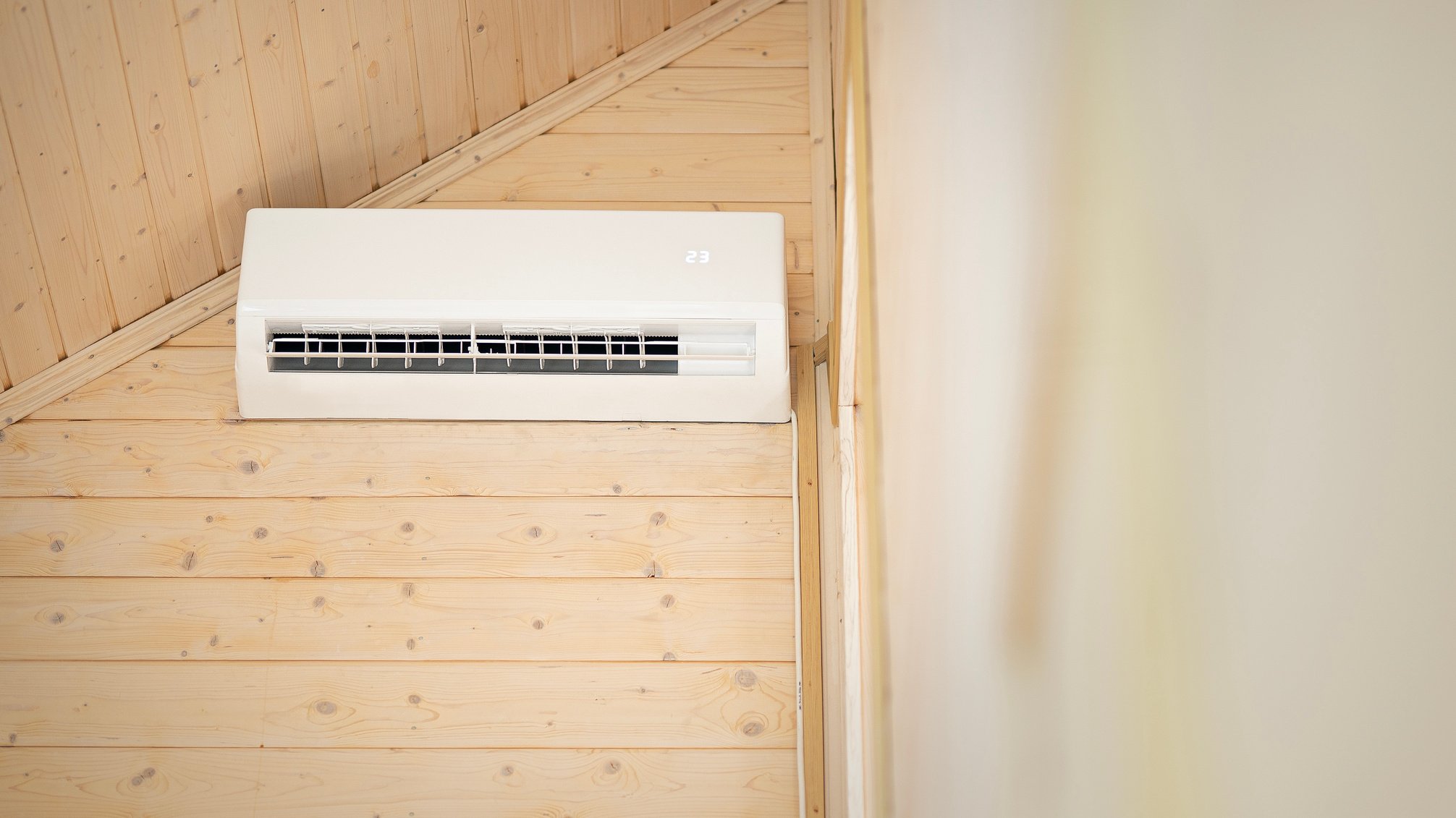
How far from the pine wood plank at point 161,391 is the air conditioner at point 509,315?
0.19 meters

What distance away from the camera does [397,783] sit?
1.64 m

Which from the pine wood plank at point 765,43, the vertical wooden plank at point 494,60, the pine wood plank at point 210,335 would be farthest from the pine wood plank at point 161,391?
the pine wood plank at point 765,43

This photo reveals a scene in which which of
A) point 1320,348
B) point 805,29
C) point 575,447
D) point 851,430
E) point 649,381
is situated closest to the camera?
point 1320,348

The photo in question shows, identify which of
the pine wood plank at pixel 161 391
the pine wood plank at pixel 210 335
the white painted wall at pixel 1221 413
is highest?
the white painted wall at pixel 1221 413

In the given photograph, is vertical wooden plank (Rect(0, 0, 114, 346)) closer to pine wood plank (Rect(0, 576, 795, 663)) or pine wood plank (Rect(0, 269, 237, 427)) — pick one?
pine wood plank (Rect(0, 269, 237, 427))

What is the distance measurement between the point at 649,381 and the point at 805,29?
3.02 feet

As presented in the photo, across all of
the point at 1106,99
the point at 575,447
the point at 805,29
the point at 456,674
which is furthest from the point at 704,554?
the point at 1106,99

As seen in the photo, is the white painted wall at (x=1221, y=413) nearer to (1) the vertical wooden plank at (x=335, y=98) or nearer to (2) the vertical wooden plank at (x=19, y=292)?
(1) the vertical wooden plank at (x=335, y=98)

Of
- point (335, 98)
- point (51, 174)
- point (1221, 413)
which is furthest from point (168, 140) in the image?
point (1221, 413)

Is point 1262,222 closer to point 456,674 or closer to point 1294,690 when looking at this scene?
point 1294,690

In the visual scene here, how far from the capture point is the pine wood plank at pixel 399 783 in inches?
64.5

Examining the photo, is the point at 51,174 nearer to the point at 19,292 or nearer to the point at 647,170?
the point at 19,292

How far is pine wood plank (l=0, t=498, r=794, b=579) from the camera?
1.73 m

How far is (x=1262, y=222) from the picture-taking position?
10 cm
